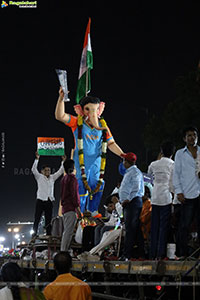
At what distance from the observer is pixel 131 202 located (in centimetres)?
764

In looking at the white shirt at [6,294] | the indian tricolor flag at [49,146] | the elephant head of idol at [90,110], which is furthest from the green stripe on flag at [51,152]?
the white shirt at [6,294]

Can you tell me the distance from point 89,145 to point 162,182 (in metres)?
4.87

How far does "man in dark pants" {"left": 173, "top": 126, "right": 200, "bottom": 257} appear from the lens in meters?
6.57

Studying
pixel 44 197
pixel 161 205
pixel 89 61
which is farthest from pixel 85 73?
pixel 161 205

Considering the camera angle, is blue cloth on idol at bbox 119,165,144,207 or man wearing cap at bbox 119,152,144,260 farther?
blue cloth on idol at bbox 119,165,144,207

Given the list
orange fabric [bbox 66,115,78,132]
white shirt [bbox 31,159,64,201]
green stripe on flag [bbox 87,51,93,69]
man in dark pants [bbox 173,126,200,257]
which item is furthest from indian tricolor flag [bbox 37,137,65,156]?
man in dark pants [bbox 173,126,200,257]

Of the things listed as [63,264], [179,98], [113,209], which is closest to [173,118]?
[179,98]

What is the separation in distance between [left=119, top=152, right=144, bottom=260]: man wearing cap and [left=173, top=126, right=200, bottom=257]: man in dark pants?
3.02 feet

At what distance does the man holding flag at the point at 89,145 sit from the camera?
11680 mm

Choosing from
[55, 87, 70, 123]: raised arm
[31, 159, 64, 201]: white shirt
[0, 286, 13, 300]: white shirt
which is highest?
[55, 87, 70, 123]: raised arm

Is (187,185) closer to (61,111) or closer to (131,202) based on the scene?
(131,202)

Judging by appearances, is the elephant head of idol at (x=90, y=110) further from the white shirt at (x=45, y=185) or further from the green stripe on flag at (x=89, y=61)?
the green stripe on flag at (x=89, y=61)

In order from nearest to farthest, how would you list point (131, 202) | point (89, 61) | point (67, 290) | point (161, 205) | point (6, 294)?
point (6, 294), point (67, 290), point (161, 205), point (131, 202), point (89, 61)

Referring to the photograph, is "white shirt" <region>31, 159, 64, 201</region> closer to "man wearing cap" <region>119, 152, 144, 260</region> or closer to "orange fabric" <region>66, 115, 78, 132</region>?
"orange fabric" <region>66, 115, 78, 132</region>
